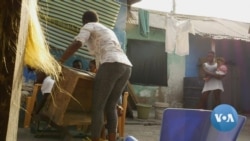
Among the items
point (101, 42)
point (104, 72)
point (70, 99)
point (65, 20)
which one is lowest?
point (70, 99)

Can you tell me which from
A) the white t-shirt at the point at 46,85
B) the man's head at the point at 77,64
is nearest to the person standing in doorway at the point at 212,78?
the man's head at the point at 77,64

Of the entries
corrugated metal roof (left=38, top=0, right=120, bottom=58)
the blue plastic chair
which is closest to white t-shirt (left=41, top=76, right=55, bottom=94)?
corrugated metal roof (left=38, top=0, right=120, bottom=58)

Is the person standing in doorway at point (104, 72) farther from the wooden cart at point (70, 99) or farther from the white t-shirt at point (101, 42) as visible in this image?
the wooden cart at point (70, 99)

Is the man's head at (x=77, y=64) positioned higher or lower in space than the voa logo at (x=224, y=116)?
higher

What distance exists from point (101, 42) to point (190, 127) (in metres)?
1.96

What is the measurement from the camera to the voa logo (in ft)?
4.57

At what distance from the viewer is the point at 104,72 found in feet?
11.2

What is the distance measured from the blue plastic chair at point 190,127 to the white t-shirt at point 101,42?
1.71 m

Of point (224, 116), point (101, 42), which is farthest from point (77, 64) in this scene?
point (224, 116)

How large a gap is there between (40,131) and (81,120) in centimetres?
143

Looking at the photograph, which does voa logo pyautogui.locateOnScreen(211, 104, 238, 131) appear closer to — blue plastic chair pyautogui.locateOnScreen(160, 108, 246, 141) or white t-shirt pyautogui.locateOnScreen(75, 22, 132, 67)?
blue plastic chair pyautogui.locateOnScreen(160, 108, 246, 141)

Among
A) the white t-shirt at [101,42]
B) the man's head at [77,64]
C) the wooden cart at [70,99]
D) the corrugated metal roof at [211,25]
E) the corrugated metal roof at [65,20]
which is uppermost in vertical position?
the corrugated metal roof at [211,25]

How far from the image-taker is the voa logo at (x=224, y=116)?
1392 millimetres

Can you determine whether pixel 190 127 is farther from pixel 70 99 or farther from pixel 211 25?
pixel 211 25
